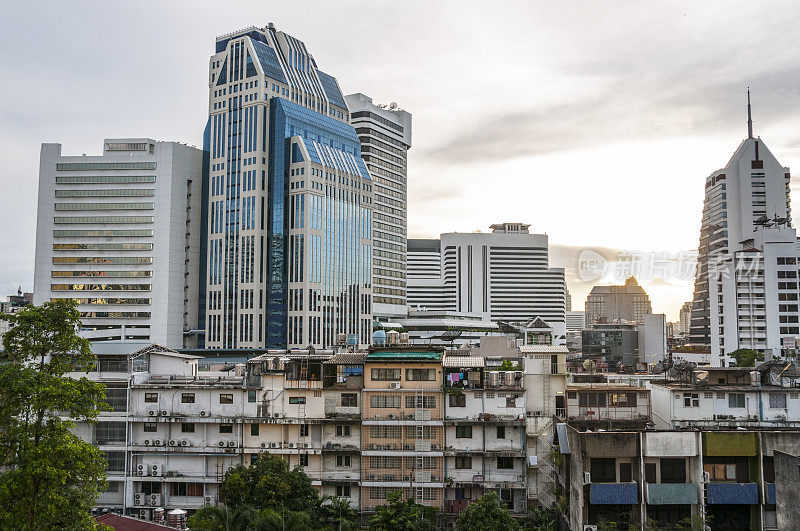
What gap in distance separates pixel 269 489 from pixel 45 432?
21010 millimetres

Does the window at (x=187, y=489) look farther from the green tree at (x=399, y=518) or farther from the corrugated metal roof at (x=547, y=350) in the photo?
the corrugated metal roof at (x=547, y=350)

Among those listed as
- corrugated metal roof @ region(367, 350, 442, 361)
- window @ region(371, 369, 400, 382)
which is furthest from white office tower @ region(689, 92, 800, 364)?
window @ region(371, 369, 400, 382)

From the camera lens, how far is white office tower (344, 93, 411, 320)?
602 ft

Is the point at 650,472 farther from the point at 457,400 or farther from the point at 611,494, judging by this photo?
the point at 457,400

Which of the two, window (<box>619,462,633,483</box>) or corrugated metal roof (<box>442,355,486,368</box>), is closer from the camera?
window (<box>619,462,633,483</box>)

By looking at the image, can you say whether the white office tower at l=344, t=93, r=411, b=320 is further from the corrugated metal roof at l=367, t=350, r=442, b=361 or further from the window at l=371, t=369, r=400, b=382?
the window at l=371, t=369, r=400, b=382

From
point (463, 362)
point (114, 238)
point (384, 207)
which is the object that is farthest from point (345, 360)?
point (384, 207)

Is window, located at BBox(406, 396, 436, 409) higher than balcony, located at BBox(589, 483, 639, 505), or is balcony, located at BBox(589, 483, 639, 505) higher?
window, located at BBox(406, 396, 436, 409)

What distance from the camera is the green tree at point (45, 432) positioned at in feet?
77.8

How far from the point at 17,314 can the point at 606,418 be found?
37.8 m

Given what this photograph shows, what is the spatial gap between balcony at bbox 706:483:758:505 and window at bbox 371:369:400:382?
22025mm

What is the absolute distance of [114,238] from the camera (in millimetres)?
138000

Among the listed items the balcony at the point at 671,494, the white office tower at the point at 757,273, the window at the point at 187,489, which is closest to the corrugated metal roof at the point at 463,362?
the balcony at the point at 671,494

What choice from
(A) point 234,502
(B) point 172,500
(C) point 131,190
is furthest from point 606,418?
(C) point 131,190
